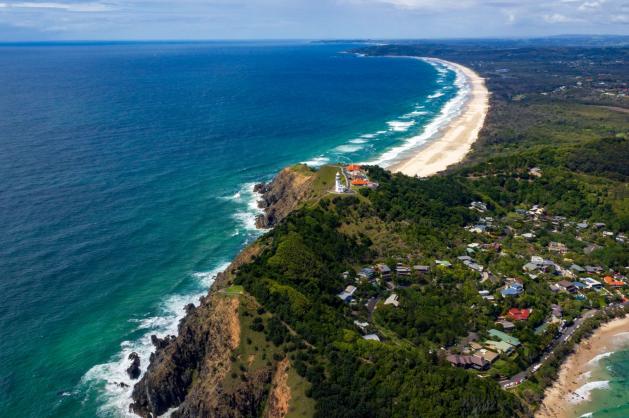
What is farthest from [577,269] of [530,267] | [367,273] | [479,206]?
[367,273]

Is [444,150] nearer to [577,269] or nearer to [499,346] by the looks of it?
[577,269]

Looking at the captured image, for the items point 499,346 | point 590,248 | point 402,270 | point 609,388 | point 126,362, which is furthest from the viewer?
point 590,248

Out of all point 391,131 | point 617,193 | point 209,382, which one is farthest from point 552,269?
point 391,131

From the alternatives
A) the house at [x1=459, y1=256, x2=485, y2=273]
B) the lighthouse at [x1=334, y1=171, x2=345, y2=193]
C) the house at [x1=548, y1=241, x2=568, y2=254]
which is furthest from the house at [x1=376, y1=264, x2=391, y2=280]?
the house at [x1=548, y1=241, x2=568, y2=254]

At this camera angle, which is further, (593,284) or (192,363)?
(593,284)

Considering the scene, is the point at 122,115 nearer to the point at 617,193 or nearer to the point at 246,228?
the point at 246,228

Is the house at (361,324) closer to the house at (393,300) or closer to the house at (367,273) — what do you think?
the house at (393,300)
